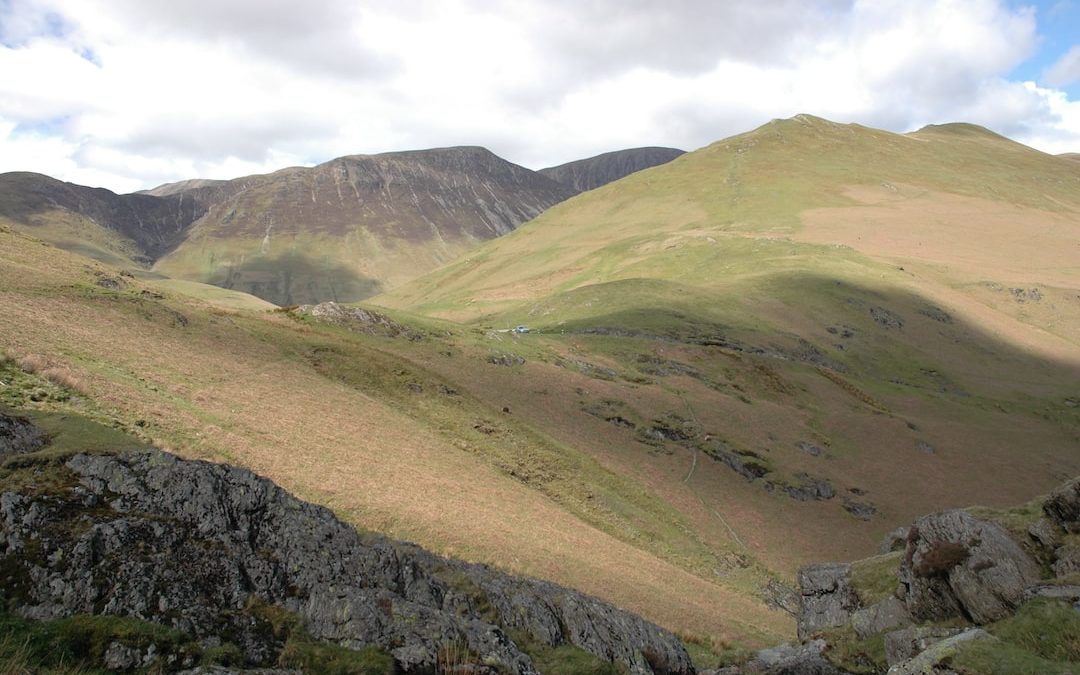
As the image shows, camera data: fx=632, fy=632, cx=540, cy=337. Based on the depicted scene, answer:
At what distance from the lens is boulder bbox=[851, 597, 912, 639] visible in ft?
67.3

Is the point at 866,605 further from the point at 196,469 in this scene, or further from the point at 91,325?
the point at 91,325

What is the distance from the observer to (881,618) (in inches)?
834

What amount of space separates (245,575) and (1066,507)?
24776 mm

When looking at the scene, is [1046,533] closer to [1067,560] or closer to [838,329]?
[1067,560]

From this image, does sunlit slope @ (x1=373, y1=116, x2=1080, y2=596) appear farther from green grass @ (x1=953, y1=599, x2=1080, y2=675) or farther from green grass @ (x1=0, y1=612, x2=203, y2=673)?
green grass @ (x1=0, y1=612, x2=203, y2=673)

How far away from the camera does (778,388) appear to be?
2928 inches

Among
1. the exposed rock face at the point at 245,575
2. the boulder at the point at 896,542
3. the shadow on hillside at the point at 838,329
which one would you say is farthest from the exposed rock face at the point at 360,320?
the exposed rock face at the point at 245,575

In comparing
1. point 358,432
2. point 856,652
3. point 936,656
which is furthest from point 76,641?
point 358,432

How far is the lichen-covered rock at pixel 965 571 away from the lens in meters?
18.1

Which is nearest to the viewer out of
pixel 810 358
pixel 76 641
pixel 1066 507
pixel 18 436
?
pixel 76 641

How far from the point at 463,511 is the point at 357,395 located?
15.8 meters

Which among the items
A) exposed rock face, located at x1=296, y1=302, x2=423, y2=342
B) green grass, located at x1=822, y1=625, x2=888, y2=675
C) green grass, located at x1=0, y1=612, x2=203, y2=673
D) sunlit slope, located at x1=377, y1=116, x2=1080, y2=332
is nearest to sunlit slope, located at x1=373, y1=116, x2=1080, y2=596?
sunlit slope, located at x1=377, y1=116, x2=1080, y2=332

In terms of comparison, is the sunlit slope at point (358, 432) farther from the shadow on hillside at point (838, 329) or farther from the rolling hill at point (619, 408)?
the shadow on hillside at point (838, 329)

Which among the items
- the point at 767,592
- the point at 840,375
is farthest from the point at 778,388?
the point at 767,592
